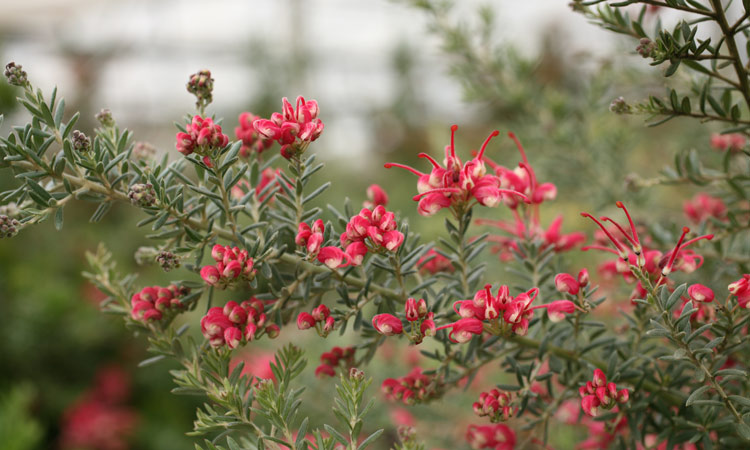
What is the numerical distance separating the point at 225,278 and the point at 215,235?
0.19 ft

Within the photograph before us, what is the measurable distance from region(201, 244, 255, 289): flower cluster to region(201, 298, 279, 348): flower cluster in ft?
0.13

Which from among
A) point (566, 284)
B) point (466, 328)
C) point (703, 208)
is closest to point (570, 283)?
point (566, 284)

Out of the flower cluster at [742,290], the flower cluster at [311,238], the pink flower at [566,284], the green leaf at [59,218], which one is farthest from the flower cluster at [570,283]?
the green leaf at [59,218]

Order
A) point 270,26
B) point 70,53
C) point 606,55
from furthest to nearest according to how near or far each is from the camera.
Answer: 1. point 270,26
2. point 70,53
3. point 606,55

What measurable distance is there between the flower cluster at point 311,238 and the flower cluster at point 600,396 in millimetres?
261

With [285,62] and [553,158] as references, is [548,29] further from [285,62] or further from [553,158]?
[553,158]

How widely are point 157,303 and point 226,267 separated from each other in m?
0.13

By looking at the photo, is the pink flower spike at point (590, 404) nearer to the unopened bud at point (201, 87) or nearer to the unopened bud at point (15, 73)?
the unopened bud at point (201, 87)

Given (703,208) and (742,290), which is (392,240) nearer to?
(742,290)

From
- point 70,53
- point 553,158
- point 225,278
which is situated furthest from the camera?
point 70,53

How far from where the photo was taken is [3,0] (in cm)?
489

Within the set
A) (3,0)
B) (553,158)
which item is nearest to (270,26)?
(3,0)

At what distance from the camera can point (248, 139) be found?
1.95 ft

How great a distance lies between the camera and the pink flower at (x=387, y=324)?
491 mm
